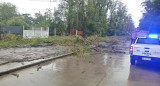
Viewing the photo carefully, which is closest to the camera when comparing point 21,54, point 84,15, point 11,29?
point 21,54

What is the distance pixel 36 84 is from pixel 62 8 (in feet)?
141

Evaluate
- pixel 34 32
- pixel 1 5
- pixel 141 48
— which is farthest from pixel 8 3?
pixel 141 48

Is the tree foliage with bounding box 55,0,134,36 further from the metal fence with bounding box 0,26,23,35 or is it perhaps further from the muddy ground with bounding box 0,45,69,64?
the muddy ground with bounding box 0,45,69,64

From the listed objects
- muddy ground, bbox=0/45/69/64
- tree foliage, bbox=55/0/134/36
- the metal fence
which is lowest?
muddy ground, bbox=0/45/69/64

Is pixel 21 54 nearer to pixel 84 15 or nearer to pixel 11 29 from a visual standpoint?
pixel 11 29

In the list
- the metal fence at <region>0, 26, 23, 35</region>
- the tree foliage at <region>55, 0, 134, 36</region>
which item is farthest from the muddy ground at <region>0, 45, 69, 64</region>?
the tree foliage at <region>55, 0, 134, 36</region>

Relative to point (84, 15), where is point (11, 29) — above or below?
below

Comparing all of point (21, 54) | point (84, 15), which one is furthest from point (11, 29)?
point (84, 15)

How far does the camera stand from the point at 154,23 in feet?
112

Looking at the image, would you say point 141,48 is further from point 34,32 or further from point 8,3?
point 8,3

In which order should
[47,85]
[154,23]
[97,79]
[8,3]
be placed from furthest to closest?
[8,3] → [154,23] → [97,79] → [47,85]

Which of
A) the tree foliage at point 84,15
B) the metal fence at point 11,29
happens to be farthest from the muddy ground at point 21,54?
the tree foliage at point 84,15

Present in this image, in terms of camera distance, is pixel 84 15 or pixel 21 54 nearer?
pixel 21 54

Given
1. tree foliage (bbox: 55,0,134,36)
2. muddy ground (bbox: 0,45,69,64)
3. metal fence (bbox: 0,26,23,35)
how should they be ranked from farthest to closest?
tree foliage (bbox: 55,0,134,36) → metal fence (bbox: 0,26,23,35) → muddy ground (bbox: 0,45,69,64)
